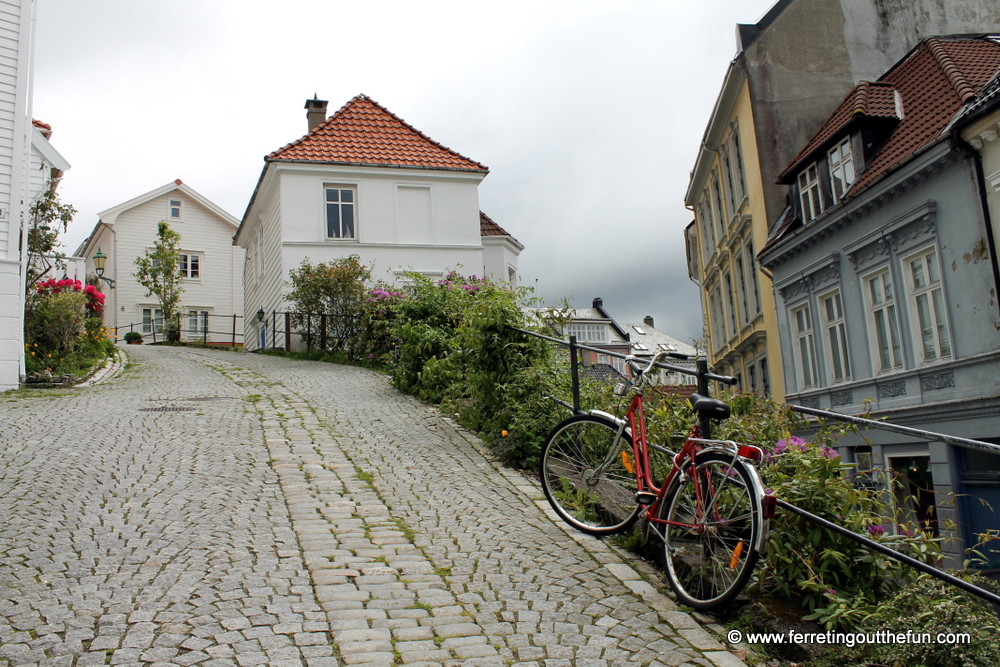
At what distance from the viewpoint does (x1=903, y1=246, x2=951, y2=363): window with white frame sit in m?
17.0

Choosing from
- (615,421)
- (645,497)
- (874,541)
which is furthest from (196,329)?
(874,541)

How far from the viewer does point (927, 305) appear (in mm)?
17484

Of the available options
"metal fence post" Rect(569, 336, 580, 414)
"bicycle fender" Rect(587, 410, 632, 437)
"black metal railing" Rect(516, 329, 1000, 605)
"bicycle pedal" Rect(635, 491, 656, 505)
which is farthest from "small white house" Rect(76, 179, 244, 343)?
"black metal railing" Rect(516, 329, 1000, 605)

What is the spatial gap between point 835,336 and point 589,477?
16765 mm

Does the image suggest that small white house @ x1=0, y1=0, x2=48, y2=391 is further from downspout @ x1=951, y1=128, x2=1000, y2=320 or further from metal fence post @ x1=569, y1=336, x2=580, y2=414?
downspout @ x1=951, y1=128, x2=1000, y2=320

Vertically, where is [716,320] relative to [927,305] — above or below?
above

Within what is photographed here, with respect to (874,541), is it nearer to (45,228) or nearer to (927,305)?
(927,305)

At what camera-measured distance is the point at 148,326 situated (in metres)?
45.5

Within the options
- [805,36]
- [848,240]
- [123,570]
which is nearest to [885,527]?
[123,570]

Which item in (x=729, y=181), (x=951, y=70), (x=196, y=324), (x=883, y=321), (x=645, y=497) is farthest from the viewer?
(x=196, y=324)

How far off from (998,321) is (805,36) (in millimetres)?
13799

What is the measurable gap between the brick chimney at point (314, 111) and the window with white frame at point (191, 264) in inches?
A: 659

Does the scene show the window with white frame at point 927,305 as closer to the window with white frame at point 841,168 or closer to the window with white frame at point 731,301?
the window with white frame at point 841,168

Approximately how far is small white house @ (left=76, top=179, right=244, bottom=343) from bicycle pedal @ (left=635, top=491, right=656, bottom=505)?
42.1 m
